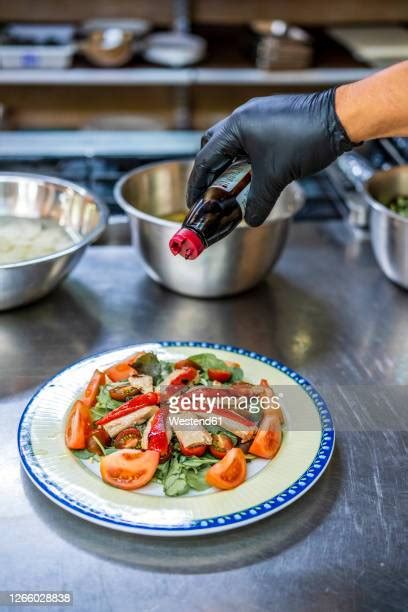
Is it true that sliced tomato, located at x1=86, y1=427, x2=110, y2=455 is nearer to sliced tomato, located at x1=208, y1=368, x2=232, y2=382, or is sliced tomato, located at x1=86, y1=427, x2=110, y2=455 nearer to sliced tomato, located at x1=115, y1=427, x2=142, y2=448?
sliced tomato, located at x1=115, y1=427, x2=142, y2=448

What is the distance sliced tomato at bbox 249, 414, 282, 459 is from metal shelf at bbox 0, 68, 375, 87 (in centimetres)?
254

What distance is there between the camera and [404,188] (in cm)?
183

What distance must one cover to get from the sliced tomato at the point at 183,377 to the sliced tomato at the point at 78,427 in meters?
0.15

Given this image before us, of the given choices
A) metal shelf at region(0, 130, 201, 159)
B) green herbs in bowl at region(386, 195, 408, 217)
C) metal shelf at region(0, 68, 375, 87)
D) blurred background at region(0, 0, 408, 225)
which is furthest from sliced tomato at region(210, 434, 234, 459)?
metal shelf at region(0, 68, 375, 87)

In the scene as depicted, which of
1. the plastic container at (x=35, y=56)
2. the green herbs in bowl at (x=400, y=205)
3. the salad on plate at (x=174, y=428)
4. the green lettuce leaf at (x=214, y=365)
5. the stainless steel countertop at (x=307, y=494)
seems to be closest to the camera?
the stainless steel countertop at (x=307, y=494)

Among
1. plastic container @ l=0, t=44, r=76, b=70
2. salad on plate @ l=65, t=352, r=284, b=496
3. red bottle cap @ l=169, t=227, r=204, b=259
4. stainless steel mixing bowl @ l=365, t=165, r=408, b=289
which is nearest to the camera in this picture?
salad on plate @ l=65, t=352, r=284, b=496

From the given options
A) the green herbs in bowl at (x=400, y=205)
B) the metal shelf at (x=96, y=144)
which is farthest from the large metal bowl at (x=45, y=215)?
the green herbs in bowl at (x=400, y=205)

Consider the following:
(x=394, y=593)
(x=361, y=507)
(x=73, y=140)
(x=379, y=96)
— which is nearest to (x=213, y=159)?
(x=379, y=96)

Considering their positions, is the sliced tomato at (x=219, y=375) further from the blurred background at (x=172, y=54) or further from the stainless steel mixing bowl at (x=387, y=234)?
the blurred background at (x=172, y=54)

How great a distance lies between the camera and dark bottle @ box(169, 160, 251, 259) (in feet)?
3.76

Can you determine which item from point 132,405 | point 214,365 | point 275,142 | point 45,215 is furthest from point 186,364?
point 45,215

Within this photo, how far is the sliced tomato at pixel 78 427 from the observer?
1.07m

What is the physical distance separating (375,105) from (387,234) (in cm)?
48

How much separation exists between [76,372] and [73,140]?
1158mm
